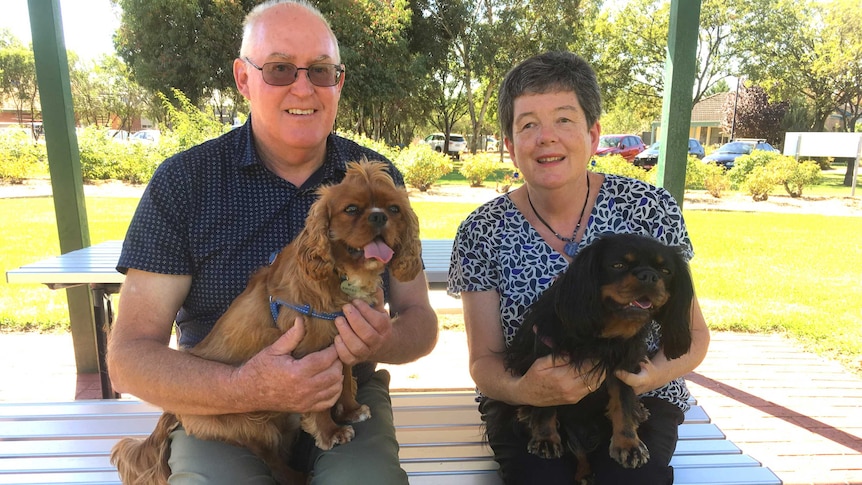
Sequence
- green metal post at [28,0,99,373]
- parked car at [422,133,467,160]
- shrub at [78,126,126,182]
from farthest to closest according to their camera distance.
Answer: parked car at [422,133,467,160] → shrub at [78,126,126,182] → green metal post at [28,0,99,373]

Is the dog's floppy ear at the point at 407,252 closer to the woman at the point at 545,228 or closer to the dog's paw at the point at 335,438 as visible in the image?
the woman at the point at 545,228

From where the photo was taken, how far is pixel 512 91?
2.52 metres

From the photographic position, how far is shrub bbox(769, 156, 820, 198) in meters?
18.0

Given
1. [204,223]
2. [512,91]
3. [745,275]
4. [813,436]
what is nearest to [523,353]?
[512,91]

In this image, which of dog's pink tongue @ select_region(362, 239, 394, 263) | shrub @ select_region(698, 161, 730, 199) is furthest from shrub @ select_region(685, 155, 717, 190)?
dog's pink tongue @ select_region(362, 239, 394, 263)

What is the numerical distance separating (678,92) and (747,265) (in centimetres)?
640

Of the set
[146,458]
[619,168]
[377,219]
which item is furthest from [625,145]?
[146,458]

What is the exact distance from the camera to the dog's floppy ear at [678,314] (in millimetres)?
2127

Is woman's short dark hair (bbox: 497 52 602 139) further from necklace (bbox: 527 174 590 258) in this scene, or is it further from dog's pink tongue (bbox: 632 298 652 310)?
dog's pink tongue (bbox: 632 298 652 310)

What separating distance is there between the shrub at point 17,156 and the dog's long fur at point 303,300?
62.5 ft

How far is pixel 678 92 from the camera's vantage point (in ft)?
13.5

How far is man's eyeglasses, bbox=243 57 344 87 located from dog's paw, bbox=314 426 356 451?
1.45 metres

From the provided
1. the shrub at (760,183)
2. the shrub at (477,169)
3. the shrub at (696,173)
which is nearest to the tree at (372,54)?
the shrub at (477,169)

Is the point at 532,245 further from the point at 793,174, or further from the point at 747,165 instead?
the point at 747,165
